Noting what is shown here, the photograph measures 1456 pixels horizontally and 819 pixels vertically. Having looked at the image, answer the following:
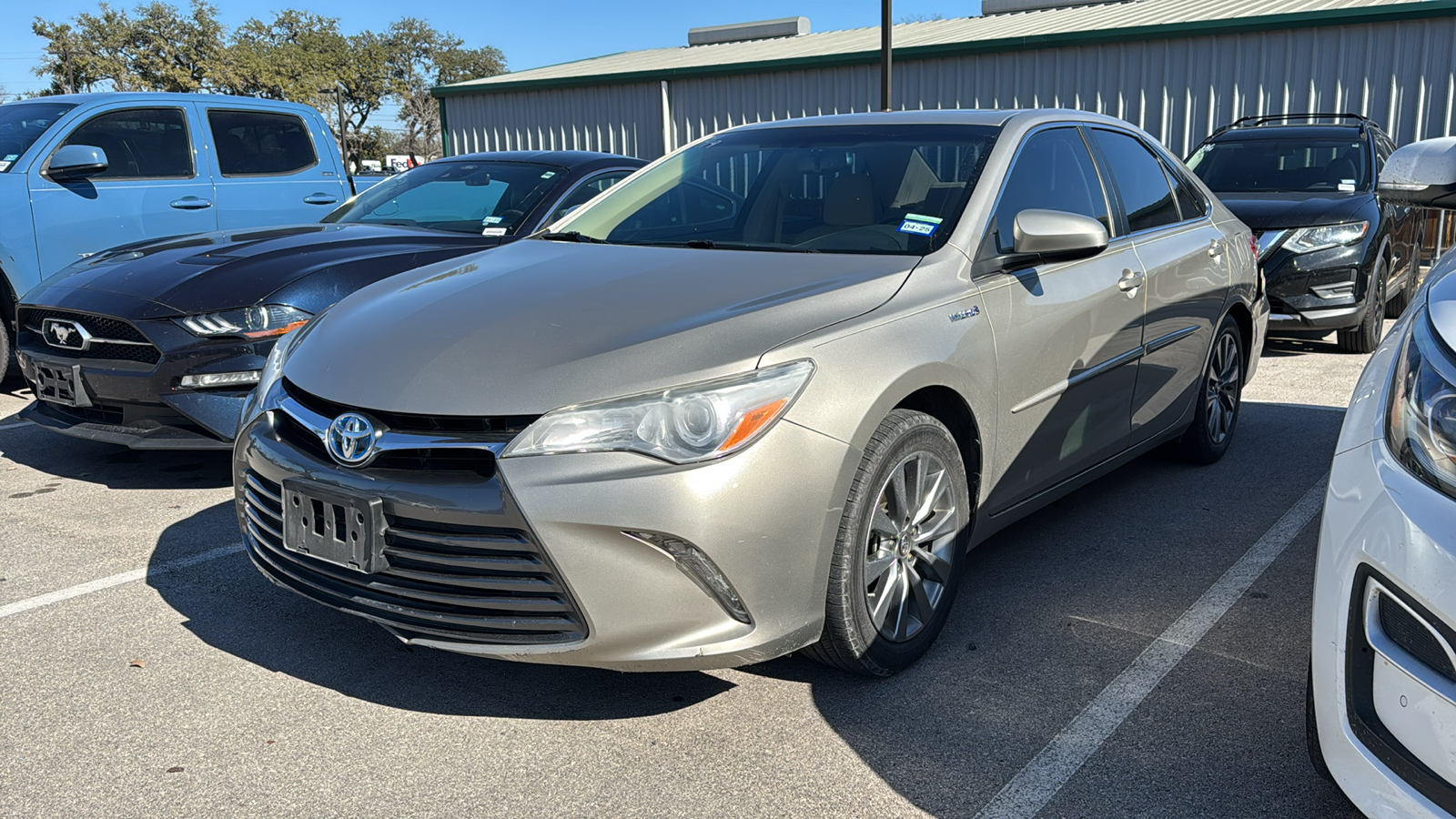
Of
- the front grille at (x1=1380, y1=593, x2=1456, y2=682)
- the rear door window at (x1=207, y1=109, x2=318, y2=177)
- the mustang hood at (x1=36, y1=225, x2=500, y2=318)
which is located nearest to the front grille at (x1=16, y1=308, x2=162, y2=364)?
the mustang hood at (x1=36, y1=225, x2=500, y2=318)

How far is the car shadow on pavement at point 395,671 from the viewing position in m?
2.92

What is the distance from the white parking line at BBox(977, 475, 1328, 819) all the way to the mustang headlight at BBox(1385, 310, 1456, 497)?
3.36ft

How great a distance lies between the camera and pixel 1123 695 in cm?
293

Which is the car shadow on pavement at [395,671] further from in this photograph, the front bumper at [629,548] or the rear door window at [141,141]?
the rear door window at [141,141]

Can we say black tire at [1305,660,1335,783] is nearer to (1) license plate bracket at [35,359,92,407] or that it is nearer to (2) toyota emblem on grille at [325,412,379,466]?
(2) toyota emblem on grille at [325,412,379,466]

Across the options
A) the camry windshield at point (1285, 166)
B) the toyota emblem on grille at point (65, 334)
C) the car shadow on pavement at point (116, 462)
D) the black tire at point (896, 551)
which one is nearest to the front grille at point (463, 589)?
the black tire at point (896, 551)

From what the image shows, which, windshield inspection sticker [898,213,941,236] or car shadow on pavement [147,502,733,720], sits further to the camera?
windshield inspection sticker [898,213,941,236]

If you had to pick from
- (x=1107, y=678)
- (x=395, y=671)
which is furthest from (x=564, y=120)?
(x=1107, y=678)

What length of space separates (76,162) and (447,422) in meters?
5.29

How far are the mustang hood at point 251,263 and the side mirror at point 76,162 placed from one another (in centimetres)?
134

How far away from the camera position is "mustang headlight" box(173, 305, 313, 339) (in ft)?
15.2

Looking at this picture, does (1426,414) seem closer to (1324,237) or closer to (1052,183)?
(1052,183)

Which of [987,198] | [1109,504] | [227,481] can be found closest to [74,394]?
[227,481]

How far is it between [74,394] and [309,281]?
1.05 meters
